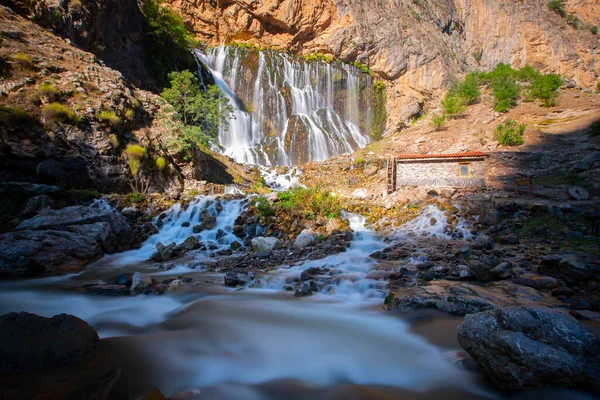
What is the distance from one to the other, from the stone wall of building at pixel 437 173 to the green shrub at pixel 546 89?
Result: 51.7 feet

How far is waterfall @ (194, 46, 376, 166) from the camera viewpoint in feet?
83.2

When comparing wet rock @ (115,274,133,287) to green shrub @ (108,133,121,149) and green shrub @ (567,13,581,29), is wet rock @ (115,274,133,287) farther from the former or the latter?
green shrub @ (567,13,581,29)

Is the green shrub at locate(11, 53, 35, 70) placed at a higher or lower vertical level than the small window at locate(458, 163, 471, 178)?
higher

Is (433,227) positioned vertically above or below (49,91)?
below

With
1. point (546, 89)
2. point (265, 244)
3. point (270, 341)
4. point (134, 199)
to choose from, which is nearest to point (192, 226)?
point (134, 199)

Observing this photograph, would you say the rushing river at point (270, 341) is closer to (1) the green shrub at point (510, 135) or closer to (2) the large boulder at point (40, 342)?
(2) the large boulder at point (40, 342)

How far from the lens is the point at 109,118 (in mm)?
11969

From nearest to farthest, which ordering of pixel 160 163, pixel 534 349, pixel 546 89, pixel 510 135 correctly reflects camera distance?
pixel 534 349 → pixel 160 163 → pixel 510 135 → pixel 546 89

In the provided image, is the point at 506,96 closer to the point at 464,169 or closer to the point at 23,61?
the point at 464,169

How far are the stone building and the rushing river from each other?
1307 centimetres

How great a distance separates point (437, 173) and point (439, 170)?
0.71ft

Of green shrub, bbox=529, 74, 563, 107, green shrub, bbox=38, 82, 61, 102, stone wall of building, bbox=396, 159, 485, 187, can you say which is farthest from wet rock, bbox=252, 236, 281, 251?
green shrub, bbox=529, 74, 563, 107

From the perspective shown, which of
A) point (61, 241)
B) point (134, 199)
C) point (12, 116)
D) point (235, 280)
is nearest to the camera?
point (235, 280)

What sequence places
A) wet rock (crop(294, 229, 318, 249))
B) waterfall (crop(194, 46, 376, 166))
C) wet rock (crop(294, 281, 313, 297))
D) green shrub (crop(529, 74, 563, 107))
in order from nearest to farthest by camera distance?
wet rock (crop(294, 281, 313, 297))
wet rock (crop(294, 229, 318, 249))
green shrub (crop(529, 74, 563, 107))
waterfall (crop(194, 46, 376, 166))
